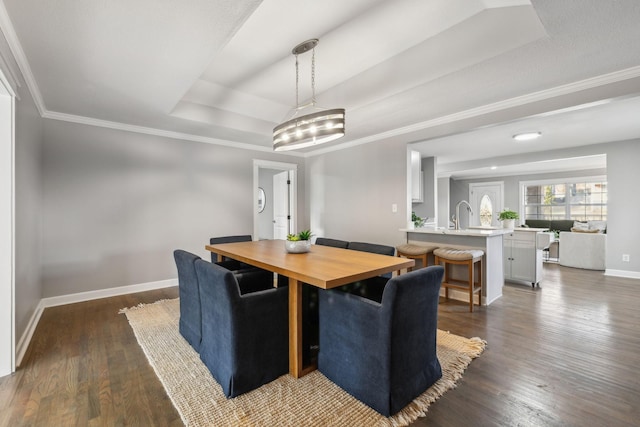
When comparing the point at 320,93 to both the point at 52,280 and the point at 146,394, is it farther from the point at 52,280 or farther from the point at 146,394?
the point at 52,280

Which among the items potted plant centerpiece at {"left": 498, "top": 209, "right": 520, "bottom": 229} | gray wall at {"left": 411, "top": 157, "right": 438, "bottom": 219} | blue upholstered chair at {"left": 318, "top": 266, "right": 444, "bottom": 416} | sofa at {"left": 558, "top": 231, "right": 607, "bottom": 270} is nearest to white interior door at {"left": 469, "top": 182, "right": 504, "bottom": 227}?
sofa at {"left": 558, "top": 231, "right": 607, "bottom": 270}

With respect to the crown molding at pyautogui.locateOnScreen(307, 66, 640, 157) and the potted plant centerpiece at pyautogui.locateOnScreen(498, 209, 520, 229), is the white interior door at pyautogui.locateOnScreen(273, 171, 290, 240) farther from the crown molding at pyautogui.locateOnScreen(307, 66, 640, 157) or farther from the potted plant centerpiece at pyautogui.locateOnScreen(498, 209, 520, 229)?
the potted plant centerpiece at pyautogui.locateOnScreen(498, 209, 520, 229)

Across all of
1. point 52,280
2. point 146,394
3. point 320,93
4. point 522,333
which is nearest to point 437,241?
point 522,333

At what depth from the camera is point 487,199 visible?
9.09 m

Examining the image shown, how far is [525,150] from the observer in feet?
19.4

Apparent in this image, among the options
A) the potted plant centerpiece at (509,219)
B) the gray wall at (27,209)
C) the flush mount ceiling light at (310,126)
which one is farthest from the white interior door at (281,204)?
the potted plant centerpiece at (509,219)

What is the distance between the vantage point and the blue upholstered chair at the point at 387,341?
156 centimetres

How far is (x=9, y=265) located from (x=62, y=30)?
1653mm

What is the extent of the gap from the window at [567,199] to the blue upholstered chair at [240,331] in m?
8.87

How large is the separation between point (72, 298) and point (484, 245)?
16.6 feet

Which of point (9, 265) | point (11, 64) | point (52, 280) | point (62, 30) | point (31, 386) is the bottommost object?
point (31, 386)

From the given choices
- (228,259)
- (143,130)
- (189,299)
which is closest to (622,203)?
(228,259)

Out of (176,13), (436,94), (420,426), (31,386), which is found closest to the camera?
(420,426)

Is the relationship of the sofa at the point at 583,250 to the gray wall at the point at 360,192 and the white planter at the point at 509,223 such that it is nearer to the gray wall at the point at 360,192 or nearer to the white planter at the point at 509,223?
the white planter at the point at 509,223
